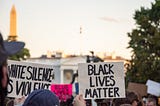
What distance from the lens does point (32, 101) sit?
2.67 meters

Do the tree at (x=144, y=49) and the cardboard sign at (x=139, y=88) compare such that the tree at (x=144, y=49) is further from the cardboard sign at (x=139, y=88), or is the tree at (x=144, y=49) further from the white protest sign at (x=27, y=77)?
the white protest sign at (x=27, y=77)

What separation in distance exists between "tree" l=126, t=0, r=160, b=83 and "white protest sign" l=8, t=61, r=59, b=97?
31804 millimetres

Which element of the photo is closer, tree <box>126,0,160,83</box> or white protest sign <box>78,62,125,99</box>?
white protest sign <box>78,62,125,99</box>

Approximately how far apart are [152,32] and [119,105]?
116 ft

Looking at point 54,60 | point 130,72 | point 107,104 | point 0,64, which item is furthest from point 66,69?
point 0,64

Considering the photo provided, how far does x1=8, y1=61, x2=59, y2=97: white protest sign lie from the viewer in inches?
295

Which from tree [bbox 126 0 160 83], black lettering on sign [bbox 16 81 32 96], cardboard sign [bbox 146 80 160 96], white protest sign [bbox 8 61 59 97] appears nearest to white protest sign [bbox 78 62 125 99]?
white protest sign [bbox 8 61 59 97]

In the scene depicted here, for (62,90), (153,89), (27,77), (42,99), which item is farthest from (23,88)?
(153,89)

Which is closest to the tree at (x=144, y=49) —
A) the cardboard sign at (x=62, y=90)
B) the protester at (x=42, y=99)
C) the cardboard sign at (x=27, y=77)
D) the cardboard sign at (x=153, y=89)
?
the cardboard sign at (x=153, y=89)

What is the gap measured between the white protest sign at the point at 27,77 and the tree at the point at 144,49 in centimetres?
3180

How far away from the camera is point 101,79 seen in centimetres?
875

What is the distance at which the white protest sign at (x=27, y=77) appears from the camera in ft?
24.6

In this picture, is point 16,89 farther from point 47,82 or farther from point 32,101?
point 32,101

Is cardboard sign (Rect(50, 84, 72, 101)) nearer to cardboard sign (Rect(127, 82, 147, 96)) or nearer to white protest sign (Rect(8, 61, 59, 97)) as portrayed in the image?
cardboard sign (Rect(127, 82, 147, 96))
